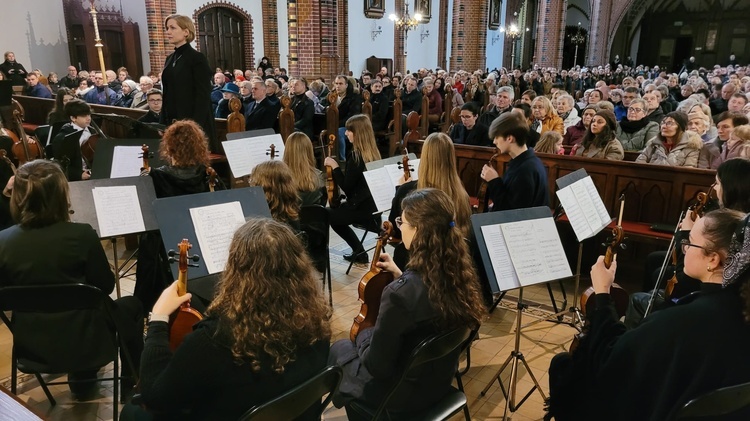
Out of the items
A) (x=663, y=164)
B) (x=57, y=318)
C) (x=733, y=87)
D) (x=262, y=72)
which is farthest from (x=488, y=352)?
(x=262, y=72)

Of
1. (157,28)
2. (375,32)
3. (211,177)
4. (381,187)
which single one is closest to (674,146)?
(381,187)

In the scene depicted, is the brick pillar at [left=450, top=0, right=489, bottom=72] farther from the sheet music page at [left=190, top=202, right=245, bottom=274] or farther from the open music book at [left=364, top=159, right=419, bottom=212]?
the sheet music page at [left=190, top=202, right=245, bottom=274]

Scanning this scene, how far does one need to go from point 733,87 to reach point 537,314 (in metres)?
7.58

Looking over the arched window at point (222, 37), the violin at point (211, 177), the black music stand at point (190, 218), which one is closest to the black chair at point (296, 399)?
the black music stand at point (190, 218)

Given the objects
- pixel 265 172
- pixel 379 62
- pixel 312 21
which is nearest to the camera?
pixel 265 172

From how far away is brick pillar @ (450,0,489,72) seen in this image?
19438mm

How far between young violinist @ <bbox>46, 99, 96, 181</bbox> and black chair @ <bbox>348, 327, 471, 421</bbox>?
12.7ft

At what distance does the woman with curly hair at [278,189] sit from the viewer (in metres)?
3.42

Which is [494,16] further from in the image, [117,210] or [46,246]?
[46,246]

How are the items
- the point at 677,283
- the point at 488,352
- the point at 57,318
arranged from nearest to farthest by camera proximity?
the point at 57,318 → the point at 677,283 → the point at 488,352

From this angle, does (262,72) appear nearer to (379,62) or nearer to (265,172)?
(379,62)

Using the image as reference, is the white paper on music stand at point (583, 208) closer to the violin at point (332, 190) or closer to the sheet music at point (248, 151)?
the violin at point (332, 190)

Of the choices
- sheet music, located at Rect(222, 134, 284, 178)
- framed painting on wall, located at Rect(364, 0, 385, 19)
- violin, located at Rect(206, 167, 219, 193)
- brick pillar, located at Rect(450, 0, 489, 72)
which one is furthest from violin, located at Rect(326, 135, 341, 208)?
brick pillar, located at Rect(450, 0, 489, 72)

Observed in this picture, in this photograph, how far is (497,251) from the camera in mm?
2719
